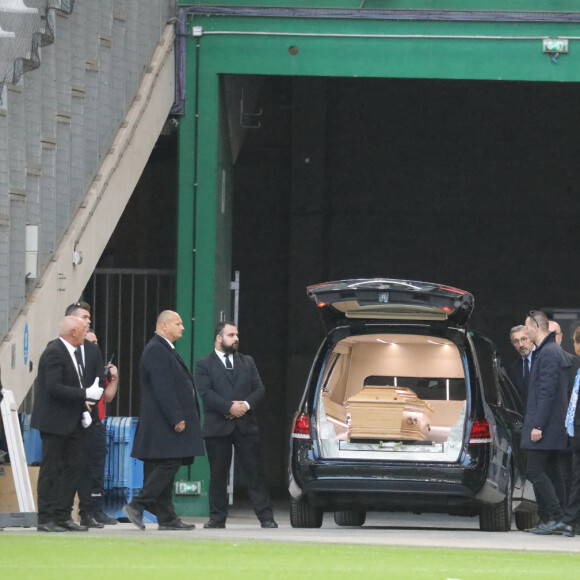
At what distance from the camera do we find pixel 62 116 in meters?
13.5

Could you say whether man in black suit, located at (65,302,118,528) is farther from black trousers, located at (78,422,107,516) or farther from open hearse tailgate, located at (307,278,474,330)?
open hearse tailgate, located at (307,278,474,330)

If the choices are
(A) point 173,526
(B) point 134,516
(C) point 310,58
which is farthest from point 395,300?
(C) point 310,58

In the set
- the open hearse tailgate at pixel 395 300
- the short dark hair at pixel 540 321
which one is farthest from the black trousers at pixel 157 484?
the short dark hair at pixel 540 321

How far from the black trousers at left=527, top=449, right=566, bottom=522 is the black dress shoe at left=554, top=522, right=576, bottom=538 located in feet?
0.39

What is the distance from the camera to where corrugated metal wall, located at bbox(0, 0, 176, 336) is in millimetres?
12352

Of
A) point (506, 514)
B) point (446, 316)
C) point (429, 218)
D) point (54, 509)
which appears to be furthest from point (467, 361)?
point (429, 218)

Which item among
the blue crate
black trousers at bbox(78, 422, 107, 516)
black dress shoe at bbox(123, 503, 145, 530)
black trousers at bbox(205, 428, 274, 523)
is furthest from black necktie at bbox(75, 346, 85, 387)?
the blue crate

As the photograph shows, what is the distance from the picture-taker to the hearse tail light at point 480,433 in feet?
39.7

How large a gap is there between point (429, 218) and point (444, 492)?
1176 centimetres

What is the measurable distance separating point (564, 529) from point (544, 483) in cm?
42

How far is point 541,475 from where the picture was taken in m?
→ 12.4

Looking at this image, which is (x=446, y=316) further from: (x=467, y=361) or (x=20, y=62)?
(x=20, y=62)

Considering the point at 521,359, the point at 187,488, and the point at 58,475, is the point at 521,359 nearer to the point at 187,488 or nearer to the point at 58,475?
the point at 187,488

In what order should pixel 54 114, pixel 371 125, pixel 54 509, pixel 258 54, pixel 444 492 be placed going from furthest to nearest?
pixel 371 125 < pixel 258 54 < pixel 54 114 < pixel 444 492 < pixel 54 509
